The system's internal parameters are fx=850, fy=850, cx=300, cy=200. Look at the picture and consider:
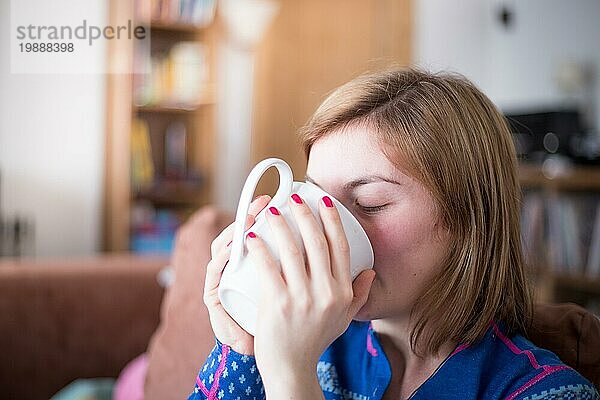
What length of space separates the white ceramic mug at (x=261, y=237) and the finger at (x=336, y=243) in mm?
16

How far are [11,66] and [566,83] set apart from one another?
2.65 m

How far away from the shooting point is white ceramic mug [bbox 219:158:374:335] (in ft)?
2.85

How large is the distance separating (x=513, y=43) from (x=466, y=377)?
394 centimetres

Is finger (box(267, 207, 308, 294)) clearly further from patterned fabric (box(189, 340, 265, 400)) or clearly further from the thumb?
patterned fabric (box(189, 340, 265, 400))

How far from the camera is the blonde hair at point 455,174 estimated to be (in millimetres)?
965

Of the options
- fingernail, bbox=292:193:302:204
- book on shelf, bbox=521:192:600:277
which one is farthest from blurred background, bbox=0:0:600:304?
fingernail, bbox=292:193:302:204

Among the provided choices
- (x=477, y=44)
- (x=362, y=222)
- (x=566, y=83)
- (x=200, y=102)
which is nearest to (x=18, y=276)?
(x=362, y=222)

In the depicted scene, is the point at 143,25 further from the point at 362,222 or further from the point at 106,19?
the point at 362,222

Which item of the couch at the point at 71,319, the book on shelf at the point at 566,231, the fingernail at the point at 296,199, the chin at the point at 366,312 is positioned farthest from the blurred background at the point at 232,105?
the fingernail at the point at 296,199

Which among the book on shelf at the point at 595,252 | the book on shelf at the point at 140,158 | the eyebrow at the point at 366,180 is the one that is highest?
the eyebrow at the point at 366,180

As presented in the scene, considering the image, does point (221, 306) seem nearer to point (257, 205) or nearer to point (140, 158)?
point (257, 205)

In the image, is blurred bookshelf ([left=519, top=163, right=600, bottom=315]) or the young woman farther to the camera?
blurred bookshelf ([left=519, top=163, right=600, bottom=315])

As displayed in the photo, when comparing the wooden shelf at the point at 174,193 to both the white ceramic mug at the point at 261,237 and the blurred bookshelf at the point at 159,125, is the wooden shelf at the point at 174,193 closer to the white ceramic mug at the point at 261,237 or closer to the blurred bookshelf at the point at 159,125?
the blurred bookshelf at the point at 159,125

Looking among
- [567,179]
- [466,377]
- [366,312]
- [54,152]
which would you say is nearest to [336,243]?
[366,312]
